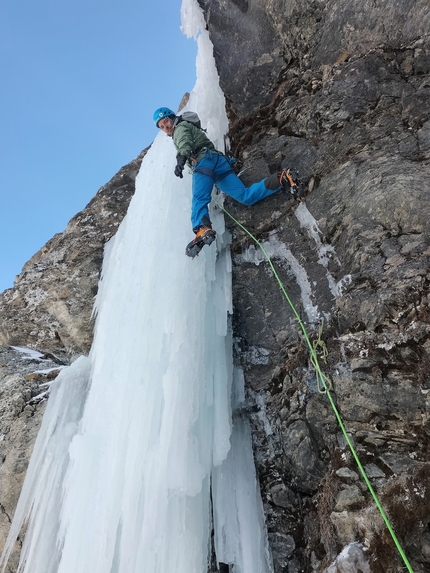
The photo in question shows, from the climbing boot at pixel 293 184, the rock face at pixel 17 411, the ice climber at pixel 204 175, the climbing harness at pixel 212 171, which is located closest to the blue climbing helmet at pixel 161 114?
the ice climber at pixel 204 175

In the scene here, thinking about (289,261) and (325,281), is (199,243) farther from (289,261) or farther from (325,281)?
(325,281)

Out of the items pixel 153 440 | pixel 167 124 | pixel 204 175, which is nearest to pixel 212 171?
pixel 204 175

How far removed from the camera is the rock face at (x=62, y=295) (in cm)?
627

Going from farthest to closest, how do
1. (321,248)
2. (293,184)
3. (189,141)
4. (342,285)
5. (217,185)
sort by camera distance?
(217,185) < (189,141) < (293,184) < (321,248) < (342,285)

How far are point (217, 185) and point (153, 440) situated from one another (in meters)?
3.26

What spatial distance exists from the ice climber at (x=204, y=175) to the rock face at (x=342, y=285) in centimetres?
22

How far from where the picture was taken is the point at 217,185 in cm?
545

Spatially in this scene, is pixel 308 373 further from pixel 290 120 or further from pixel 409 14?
pixel 409 14

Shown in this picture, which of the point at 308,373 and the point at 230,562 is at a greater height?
the point at 308,373

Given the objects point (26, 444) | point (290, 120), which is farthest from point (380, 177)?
point (26, 444)

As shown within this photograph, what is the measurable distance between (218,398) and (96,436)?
1.13 m

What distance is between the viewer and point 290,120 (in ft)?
19.3

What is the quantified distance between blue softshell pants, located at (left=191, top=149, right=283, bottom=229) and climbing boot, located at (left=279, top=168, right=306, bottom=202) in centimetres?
17

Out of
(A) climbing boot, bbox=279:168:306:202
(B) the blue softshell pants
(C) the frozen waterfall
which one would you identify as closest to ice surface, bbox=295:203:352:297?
(A) climbing boot, bbox=279:168:306:202
